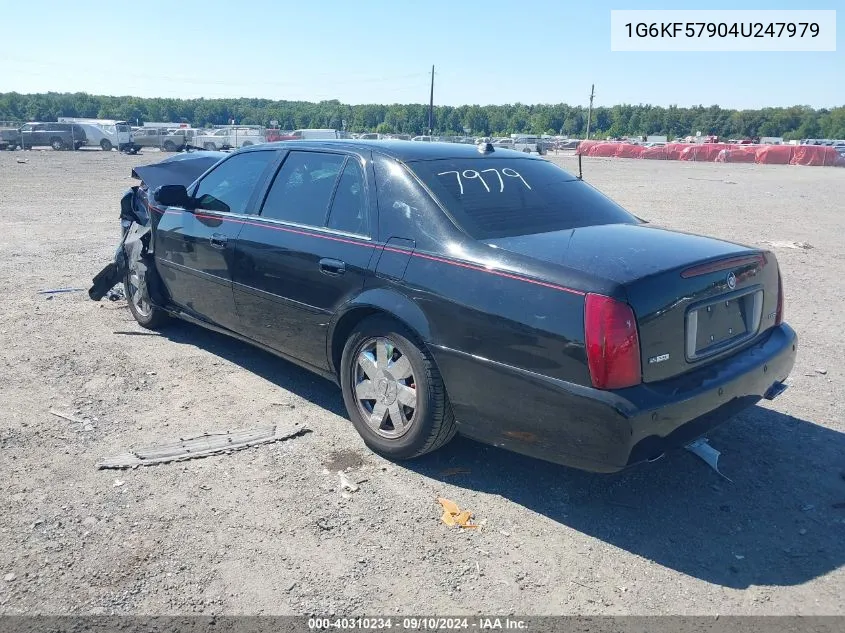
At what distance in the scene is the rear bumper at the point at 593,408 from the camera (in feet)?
9.63

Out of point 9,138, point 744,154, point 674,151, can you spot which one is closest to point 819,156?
point 744,154

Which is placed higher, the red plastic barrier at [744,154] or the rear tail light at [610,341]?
the red plastic barrier at [744,154]

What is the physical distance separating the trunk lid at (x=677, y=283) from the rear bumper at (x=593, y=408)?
0.36 ft

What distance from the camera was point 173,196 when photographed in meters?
5.26

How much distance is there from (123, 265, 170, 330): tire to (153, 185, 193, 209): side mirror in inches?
34.7

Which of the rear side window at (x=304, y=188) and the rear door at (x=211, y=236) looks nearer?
the rear side window at (x=304, y=188)

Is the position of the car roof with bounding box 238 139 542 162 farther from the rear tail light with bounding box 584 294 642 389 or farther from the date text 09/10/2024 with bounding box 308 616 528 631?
the date text 09/10/2024 with bounding box 308 616 528 631

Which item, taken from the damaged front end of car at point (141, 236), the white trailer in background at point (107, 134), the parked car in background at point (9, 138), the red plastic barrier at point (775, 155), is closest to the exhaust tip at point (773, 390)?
the damaged front end of car at point (141, 236)

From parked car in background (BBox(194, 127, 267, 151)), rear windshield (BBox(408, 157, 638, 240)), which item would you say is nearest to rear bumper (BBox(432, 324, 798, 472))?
rear windshield (BBox(408, 157, 638, 240))

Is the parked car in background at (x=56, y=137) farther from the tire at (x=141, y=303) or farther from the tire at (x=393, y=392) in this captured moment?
the tire at (x=393, y=392)

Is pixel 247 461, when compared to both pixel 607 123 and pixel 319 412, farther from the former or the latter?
pixel 607 123

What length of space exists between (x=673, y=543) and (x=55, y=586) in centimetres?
263

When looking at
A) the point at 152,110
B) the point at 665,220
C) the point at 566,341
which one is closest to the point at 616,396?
the point at 566,341

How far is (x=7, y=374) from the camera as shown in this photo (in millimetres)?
5148
